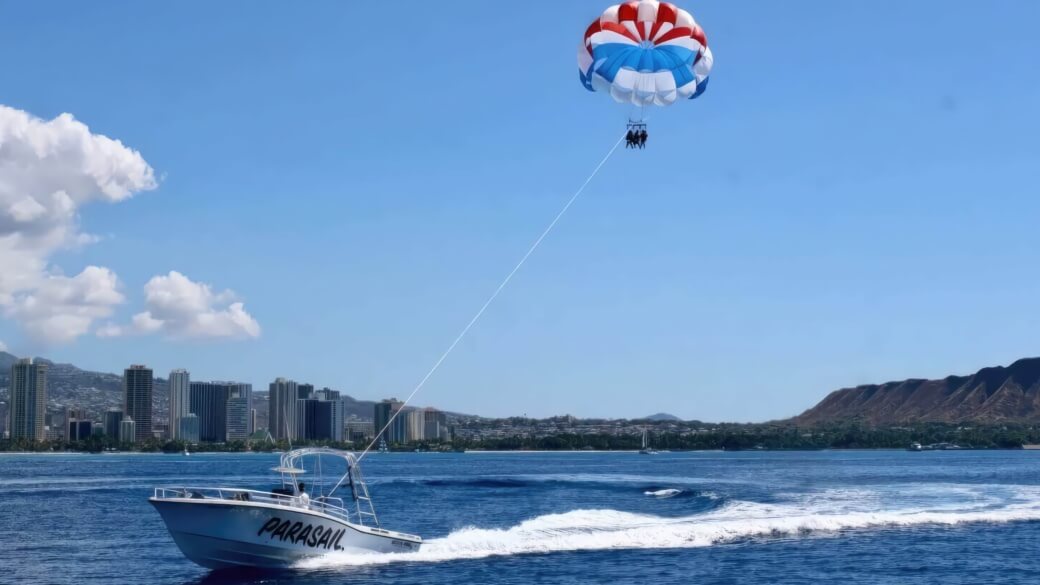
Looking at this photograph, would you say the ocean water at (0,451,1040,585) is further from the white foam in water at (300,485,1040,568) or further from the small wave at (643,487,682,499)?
the small wave at (643,487,682,499)

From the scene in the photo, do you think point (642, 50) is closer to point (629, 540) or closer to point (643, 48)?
point (643, 48)

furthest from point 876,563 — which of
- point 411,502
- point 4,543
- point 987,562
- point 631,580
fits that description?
point 411,502

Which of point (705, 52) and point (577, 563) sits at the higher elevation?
point (705, 52)

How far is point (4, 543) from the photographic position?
132 feet

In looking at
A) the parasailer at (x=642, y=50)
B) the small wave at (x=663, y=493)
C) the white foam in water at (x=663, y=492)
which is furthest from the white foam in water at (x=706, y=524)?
the parasailer at (x=642, y=50)

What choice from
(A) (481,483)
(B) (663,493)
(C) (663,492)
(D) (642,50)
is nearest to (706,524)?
(D) (642,50)

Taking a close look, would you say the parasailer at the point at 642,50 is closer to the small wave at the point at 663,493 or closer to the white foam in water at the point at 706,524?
the white foam in water at the point at 706,524

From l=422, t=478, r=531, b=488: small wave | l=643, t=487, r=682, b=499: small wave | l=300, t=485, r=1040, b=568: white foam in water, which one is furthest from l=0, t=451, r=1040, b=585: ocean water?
l=422, t=478, r=531, b=488: small wave

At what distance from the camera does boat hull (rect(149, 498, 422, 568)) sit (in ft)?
99.1

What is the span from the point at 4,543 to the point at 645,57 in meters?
26.4

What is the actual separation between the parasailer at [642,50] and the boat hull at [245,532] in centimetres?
1434

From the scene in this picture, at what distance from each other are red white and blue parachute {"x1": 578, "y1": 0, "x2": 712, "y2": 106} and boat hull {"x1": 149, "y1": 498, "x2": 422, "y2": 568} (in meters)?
15.7

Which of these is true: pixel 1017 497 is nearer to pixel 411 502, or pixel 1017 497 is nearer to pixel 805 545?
pixel 805 545

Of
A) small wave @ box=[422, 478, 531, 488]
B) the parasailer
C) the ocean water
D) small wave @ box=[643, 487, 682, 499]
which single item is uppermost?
the parasailer
